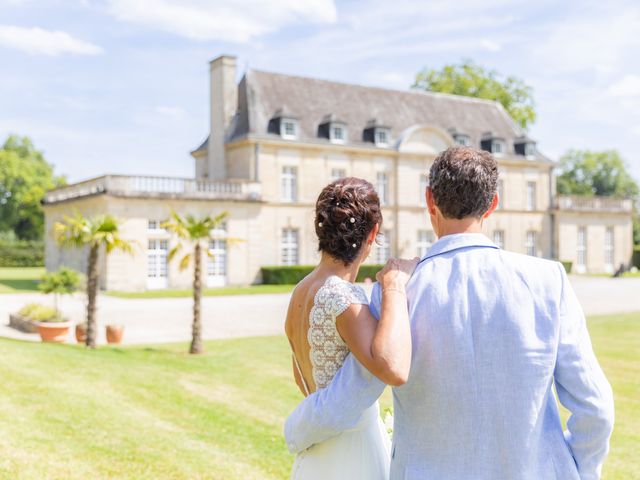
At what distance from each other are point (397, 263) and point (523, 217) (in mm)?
38514

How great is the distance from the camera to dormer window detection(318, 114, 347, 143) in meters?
33.2

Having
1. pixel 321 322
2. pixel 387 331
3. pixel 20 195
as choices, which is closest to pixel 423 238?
pixel 321 322

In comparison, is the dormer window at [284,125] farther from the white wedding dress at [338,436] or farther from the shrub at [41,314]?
the white wedding dress at [338,436]

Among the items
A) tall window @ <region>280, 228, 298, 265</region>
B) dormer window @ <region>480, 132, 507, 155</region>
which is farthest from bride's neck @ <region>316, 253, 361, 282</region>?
dormer window @ <region>480, 132, 507, 155</region>

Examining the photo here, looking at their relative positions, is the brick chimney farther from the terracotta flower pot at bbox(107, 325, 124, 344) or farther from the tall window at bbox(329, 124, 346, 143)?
the terracotta flower pot at bbox(107, 325, 124, 344)

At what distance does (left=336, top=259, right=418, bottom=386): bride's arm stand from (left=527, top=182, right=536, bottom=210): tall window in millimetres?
38829

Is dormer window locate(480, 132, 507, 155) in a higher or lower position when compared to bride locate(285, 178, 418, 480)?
higher

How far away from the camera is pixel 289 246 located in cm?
3241

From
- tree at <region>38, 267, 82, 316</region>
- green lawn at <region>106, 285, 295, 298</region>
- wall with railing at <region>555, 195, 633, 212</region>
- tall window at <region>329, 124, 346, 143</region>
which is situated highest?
tall window at <region>329, 124, 346, 143</region>

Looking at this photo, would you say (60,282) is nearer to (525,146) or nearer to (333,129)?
(333,129)

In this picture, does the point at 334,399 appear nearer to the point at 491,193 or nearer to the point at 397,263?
the point at 397,263

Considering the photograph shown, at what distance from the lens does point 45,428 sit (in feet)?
21.4

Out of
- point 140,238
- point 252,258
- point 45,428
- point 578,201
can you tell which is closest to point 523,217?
point 578,201

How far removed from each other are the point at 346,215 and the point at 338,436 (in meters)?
0.79
